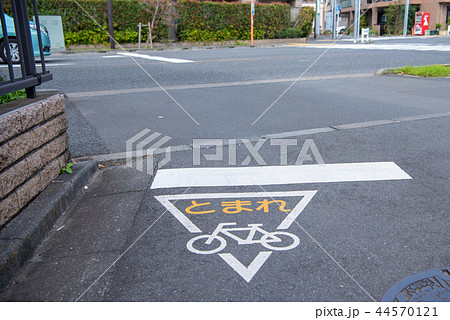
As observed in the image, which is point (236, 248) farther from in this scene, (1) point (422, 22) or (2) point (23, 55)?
(1) point (422, 22)

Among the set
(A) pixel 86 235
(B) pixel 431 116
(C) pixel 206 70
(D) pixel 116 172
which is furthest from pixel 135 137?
(C) pixel 206 70

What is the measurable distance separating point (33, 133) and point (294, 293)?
2.25m

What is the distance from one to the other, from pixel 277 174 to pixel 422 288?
1972 millimetres

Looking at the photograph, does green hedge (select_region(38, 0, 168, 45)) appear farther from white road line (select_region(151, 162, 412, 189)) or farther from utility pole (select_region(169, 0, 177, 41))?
white road line (select_region(151, 162, 412, 189))

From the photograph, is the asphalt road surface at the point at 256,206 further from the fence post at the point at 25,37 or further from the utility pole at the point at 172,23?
the utility pole at the point at 172,23

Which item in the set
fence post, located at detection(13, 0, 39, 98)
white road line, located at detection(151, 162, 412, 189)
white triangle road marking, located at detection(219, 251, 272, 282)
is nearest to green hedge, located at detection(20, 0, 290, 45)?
fence post, located at detection(13, 0, 39, 98)

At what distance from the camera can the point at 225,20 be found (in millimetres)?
27688

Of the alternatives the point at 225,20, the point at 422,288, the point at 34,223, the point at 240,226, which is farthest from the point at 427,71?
the point at 225,20

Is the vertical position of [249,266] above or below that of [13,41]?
below

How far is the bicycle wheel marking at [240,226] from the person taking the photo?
2.70 meters

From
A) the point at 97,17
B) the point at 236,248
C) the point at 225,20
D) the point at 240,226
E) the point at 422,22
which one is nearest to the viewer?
the point at 236,248

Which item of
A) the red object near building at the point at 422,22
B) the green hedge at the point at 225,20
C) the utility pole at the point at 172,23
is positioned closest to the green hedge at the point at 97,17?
the utility pole at the point at 172,23

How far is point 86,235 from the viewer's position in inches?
119

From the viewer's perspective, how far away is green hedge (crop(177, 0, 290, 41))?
26.3 meters
